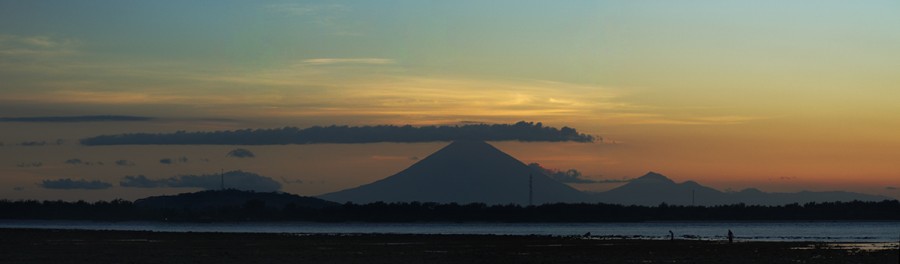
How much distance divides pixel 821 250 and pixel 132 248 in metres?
41.4

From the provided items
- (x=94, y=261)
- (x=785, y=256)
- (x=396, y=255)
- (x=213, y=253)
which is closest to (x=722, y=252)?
(x=785, y=256)

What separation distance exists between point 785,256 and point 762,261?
532cm

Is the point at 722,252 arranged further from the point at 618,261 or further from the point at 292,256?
the point at 292,256

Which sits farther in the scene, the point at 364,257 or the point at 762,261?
the point at 364,257

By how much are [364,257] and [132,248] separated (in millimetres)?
18490

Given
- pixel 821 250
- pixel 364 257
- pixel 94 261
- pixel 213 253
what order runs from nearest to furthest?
pixel 94 261, pixel 364 257, pixel 213 253, pixel 821 250

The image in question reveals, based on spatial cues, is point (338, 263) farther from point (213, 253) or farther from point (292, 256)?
point (213, 253)

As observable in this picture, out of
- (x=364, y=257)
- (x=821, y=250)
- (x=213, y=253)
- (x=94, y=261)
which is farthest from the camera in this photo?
(x=821, y=250)

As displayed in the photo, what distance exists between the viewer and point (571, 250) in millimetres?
67250

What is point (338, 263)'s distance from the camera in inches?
2079

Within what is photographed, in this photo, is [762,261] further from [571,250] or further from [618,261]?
[571,250]

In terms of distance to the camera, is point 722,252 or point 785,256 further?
point 722,252

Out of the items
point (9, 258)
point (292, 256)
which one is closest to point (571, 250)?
point (292, 256)

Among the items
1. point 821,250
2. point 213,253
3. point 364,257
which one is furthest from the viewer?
Answer: point 821,250
